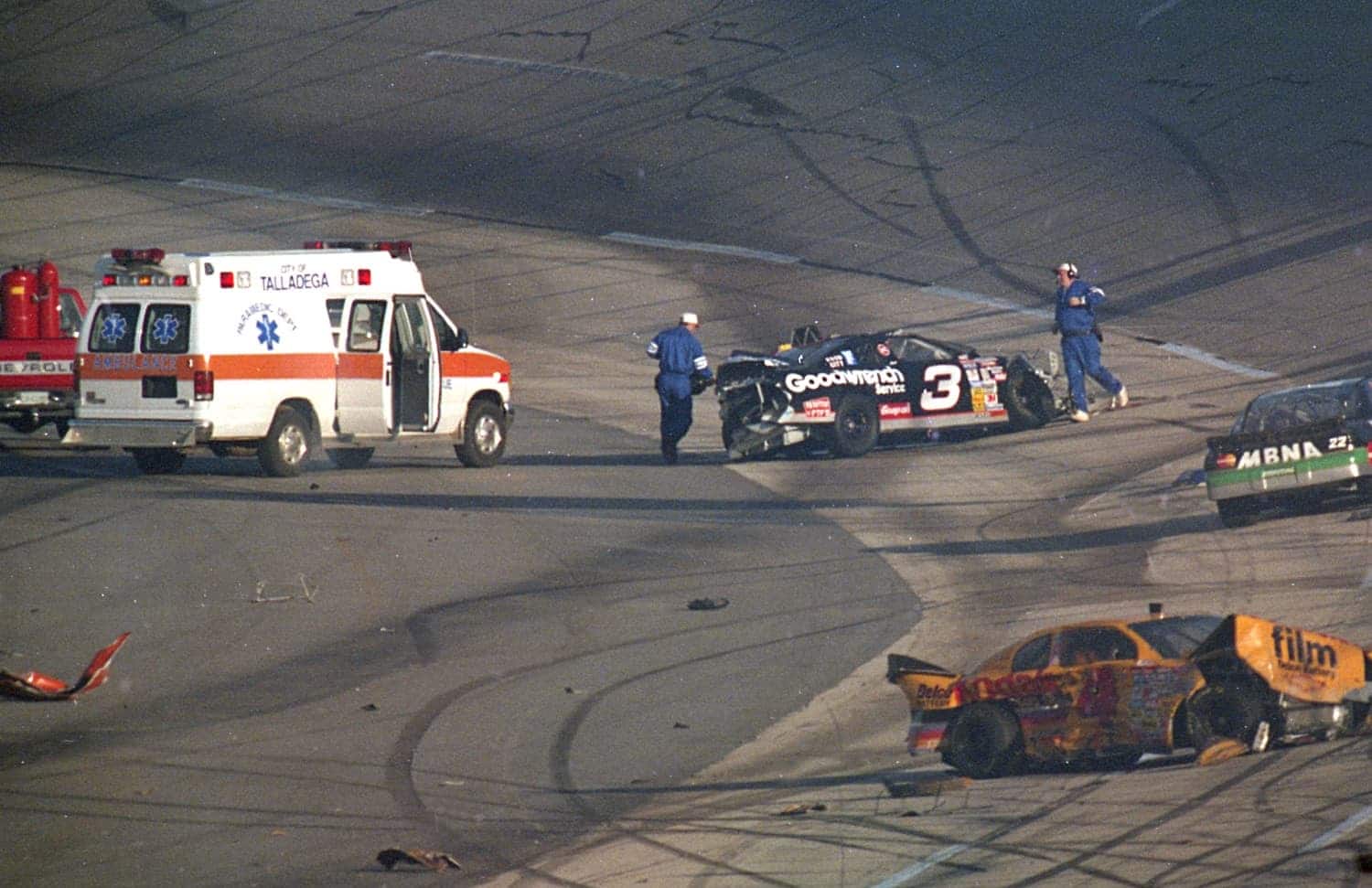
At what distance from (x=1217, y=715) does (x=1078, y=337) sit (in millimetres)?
13094

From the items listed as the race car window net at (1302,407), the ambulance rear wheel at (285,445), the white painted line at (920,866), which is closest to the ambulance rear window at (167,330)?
the ambulance rear wheel at (285,445)

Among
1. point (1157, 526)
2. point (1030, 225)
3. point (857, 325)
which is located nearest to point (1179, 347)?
point (857, 325)

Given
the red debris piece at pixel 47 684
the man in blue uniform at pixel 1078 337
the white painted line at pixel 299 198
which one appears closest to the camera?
the red debris piece at pixel 47 684

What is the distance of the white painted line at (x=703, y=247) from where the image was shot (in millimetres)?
32719

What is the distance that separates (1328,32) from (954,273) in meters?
15.9

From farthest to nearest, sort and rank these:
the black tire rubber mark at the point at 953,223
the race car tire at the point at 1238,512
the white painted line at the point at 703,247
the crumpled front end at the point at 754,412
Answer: the white painted line at the point at 703,247 → the black tire rubber mark at the point at 953,223 → the crumpled front end at the point at 754,412 → the race car tire at the point at 1238,512

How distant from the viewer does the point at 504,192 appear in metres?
36.2

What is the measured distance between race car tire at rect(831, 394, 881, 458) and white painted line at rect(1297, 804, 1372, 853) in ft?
42.4

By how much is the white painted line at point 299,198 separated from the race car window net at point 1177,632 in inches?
1029

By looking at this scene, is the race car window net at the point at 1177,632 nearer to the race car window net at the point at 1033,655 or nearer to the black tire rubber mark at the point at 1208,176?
the race car window net at the point at 1033,655

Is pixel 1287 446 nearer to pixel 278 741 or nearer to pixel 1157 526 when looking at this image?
pixel 1157 526

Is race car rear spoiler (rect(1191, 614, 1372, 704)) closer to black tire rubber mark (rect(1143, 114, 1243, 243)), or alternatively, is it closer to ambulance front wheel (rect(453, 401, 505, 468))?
ambulance front wheel (rect(453, 401, 505, 468))

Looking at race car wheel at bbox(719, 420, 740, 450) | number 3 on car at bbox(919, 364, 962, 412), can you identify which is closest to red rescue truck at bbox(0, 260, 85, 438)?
race car wheel at bbox(719, 420, 740, 450)

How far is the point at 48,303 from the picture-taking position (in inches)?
943
